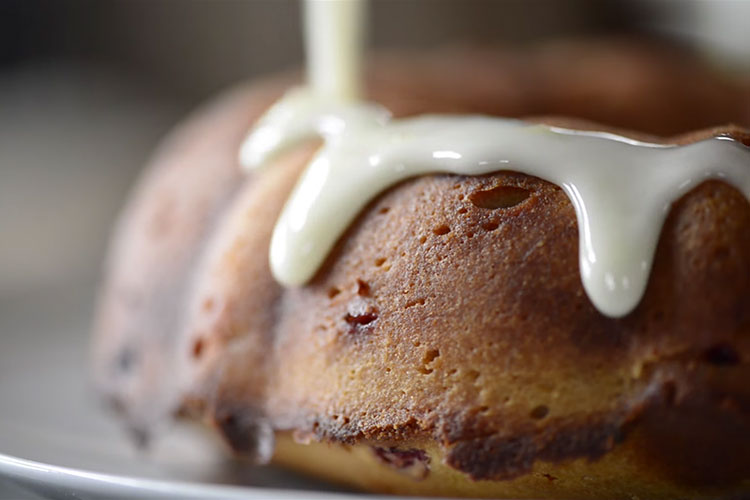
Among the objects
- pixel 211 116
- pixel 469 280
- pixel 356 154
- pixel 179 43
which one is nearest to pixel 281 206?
pixel 356 154

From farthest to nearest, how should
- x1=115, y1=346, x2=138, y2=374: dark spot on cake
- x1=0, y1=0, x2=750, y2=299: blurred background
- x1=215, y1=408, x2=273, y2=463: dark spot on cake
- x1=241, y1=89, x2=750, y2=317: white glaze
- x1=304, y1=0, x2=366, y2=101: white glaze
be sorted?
x1=0, y1=0, x2=750, y2=299: blurred background, x1=304, y1=0, x2=366, y2=101: white glaze, x1=115, y1=346, x2=138, y2=374: dark spot on cake, x1=215, y1=408, x2=273, y2=463: dark spot on cake, x1=241, y1=89, x2=750, y2=317: white glaze

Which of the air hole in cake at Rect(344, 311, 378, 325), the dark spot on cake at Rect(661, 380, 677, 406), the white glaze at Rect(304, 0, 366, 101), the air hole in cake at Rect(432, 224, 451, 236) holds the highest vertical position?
the white glaze at Rect(304, 0, 366, 101)

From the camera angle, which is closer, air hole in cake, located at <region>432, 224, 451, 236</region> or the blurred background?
air hole in cake, located at <region>432, 224, 451, 236</region>

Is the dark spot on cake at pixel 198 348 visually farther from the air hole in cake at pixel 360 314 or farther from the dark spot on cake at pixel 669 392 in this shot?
the dark spot on cake at pixel 669 392

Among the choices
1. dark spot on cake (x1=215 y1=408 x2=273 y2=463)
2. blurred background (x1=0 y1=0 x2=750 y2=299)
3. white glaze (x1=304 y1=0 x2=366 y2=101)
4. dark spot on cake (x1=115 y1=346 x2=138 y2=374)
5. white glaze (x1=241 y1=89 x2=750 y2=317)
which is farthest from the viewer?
blurred background (x1=0 y1=0 x2=750 y2=299)

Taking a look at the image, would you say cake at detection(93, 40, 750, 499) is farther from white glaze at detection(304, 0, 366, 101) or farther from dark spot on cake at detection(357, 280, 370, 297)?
white glaze at detection(304, 0, 366, 101)

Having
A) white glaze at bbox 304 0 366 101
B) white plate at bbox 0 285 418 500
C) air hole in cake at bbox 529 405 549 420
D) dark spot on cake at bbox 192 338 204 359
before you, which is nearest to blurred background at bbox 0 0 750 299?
white plate at bbox 0 285 418 500

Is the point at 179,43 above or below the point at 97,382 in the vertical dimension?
above

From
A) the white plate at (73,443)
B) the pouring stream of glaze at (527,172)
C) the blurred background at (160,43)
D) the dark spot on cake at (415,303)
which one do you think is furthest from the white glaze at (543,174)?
the blurred background at (160,43)

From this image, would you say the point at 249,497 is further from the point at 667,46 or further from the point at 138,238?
the point at 667,46
